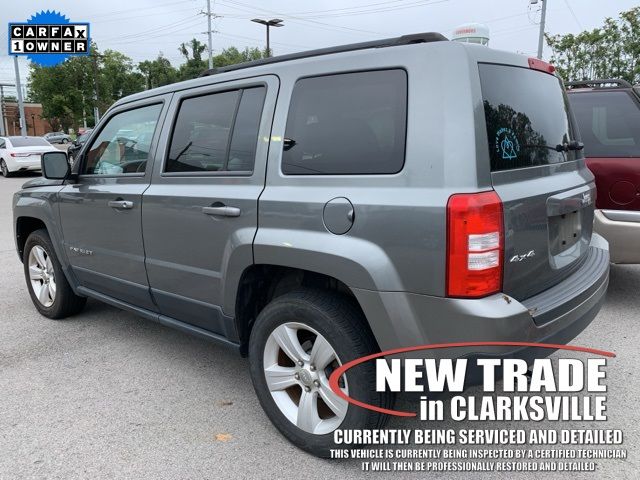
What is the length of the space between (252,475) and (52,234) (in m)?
2.91

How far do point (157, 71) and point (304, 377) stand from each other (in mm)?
64945

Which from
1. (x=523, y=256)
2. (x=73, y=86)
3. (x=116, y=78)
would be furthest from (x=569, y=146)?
(x=116, y=78)

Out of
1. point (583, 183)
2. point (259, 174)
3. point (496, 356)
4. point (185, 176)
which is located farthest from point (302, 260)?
point (583, 183)

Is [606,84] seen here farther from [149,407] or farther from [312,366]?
[149,407]

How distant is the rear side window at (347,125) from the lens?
87.4 inches

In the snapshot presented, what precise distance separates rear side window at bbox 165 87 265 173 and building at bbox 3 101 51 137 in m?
85.8

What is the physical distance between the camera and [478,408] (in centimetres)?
302

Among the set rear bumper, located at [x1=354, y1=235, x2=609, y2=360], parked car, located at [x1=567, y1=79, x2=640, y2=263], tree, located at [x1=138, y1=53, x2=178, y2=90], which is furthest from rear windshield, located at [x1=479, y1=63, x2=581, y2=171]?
tree, located at [x1=138, y1=53, x2=178, y2=90]

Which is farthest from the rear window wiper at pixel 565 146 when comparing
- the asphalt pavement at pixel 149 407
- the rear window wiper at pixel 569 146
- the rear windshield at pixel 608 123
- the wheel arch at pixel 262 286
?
the rear windshield at pixel 608 123

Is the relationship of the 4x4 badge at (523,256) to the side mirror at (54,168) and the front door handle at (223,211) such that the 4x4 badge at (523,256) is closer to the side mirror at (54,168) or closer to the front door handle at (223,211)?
the front door handle at (223,211)

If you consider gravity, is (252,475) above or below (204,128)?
below

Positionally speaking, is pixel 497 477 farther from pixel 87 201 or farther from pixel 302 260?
pixel 87 201

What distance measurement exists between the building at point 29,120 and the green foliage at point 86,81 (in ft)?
81.2

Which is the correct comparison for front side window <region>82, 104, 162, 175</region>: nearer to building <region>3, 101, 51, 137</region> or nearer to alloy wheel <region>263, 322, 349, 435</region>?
alloy wheel <region>263, 322, 349, 435</region>
